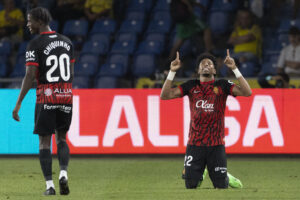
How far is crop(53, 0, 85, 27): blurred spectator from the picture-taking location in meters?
19.3

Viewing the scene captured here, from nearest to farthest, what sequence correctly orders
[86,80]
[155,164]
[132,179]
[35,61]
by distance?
[35,61], [132,179], [155,164], [86,80]

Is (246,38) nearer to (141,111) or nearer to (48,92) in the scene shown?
(141,111)

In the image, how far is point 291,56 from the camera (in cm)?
1532

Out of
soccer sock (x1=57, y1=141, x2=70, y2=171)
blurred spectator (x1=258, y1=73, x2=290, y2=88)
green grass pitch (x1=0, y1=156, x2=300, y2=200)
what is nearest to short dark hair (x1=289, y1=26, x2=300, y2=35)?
blurred spectator (x1=258, y1=73, x2=290, y2=88)

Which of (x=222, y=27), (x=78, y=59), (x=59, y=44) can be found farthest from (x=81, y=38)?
(x=59, y=44)

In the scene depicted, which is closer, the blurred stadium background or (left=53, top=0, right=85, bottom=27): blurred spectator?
the blurred stadium background

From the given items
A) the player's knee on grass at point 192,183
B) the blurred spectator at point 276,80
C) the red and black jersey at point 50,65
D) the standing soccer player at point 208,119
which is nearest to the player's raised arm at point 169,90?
the standing soccer player at point 208,119

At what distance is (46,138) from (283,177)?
3.91 meters

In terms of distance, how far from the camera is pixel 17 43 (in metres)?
19.5

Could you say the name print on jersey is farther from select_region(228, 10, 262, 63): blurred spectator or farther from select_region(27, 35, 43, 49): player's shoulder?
select_region(228, 10, 262, 63): blurred spectator

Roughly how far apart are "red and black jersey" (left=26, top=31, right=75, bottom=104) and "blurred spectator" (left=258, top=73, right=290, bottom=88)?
6.80 meters

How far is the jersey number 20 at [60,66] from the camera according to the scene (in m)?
7.98

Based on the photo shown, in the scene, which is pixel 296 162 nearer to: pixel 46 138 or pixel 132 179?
pixel 132 179

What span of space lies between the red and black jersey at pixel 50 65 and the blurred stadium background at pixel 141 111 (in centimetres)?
106
